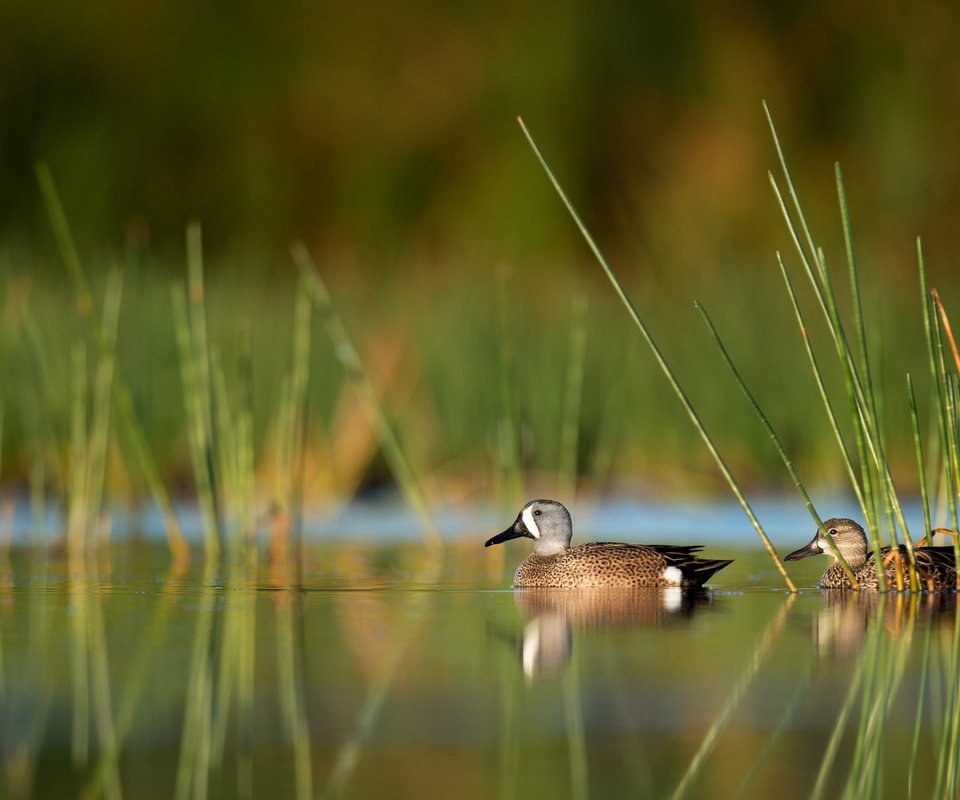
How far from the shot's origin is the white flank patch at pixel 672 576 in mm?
6289

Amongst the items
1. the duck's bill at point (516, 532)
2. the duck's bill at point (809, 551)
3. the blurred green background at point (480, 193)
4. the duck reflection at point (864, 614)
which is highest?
the blurred green background at point (480, 193)

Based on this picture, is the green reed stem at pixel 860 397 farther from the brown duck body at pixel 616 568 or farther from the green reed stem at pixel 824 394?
the brown duck body at pixel 616 568

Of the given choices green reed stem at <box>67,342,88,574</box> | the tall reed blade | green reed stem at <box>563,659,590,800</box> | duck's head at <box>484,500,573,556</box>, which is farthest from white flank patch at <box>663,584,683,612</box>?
green reed stem at <box>67,342,88,574</box>

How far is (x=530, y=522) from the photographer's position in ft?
22.3

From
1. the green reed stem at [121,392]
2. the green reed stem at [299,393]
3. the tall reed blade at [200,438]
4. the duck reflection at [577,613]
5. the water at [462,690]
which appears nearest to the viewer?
the water at [462,690]

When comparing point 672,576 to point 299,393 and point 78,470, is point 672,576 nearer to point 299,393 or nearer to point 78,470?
point 299,393

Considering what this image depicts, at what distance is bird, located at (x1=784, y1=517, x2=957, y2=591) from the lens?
596cm

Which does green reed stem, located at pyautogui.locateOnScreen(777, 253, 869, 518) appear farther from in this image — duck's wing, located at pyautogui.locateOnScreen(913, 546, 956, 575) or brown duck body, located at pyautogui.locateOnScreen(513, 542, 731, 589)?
brown duck body, located at pyautogui.locateOnScreen(513, 542, 731, 589)

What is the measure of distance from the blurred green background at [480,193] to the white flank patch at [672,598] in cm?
131

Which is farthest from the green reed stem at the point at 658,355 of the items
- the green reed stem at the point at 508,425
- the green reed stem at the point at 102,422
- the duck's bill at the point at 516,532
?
the green reed stem at the point at 102,422

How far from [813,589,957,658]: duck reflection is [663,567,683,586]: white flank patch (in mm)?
466

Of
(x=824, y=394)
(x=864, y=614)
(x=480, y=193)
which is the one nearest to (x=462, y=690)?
(x=864, y=614)

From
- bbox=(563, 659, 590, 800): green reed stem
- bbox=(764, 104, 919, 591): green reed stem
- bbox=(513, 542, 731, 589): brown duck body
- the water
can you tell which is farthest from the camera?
bbox=(513, 542, 731, 589): brown duck body

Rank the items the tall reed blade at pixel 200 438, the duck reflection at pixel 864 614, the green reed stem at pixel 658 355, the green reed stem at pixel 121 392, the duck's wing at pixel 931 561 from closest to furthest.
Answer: the duck reflection at pixel 864 614
the green reed stem at pixel 658 355
the duck's wing at pixel 931 561
the green reed stem at pixel 121 392
the tall reed blade at pixel 200 438
